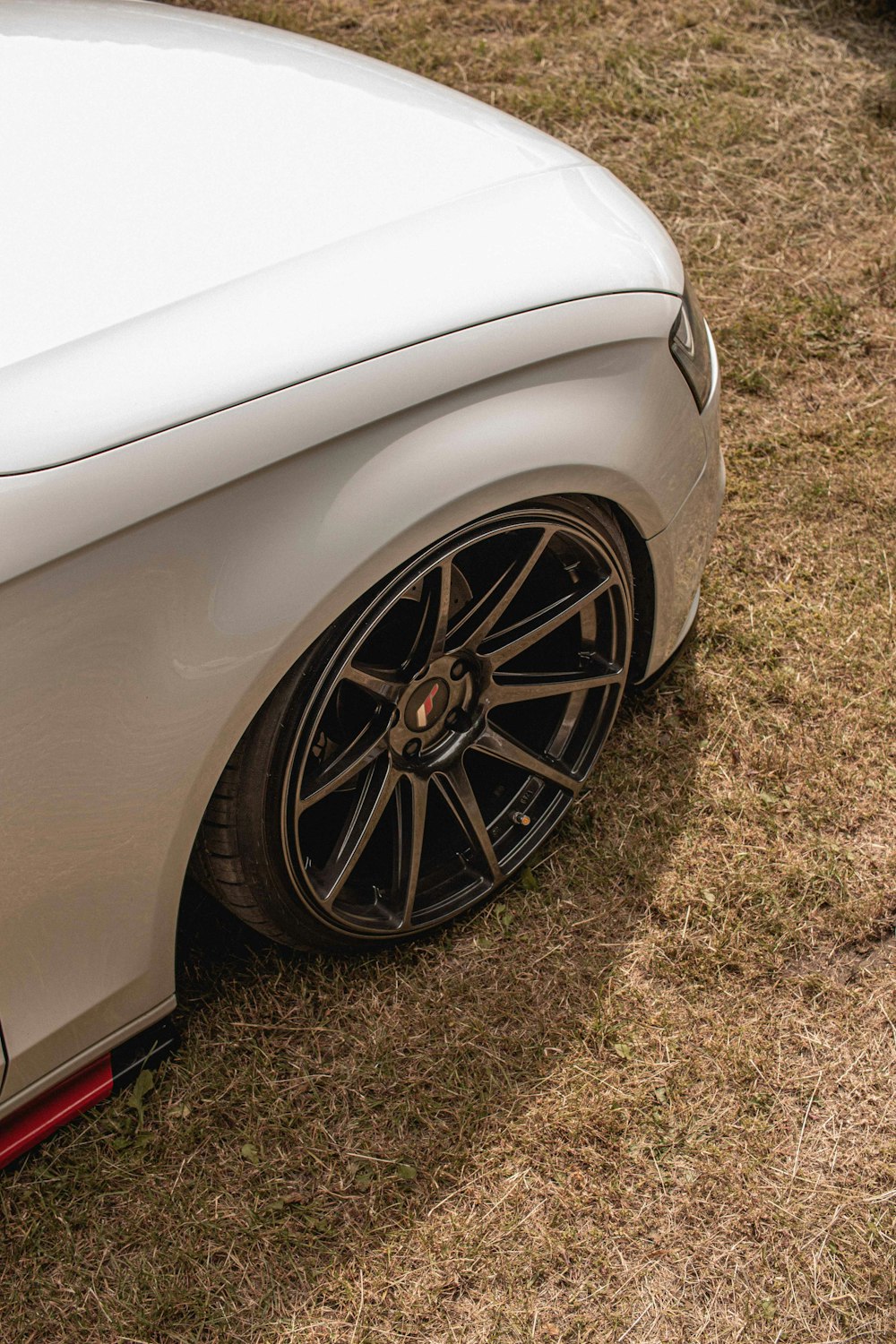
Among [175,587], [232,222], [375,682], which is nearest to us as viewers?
[175,587]

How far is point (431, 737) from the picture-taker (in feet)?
6.72

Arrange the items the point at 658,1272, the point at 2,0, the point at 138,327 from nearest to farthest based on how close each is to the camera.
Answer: the point at 138,327 → the point at 658,1272 → the point at 2,0

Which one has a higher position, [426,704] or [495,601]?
[495,601]

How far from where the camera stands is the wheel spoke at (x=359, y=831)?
200 cm

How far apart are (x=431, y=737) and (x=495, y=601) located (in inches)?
10.5

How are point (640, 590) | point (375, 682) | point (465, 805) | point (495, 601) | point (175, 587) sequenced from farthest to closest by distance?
point (640, 590) → point (465, 805) → point (495, 601) → point (375, 682) → point (175, 587)

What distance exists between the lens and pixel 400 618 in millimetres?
2025

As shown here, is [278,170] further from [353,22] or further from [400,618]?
[353,22]

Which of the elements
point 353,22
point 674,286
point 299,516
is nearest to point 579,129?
point 353,22

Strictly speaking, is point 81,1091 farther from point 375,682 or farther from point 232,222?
point 232,222

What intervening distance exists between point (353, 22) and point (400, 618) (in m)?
3.33

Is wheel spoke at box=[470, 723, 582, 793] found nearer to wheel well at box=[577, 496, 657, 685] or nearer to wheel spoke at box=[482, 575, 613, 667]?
wheel spoke at box=[482, 575, 613, 667]

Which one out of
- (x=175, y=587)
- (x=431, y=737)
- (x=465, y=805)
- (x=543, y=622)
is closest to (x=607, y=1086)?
(x=465, y=805)

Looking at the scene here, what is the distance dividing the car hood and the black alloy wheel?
37 cm
